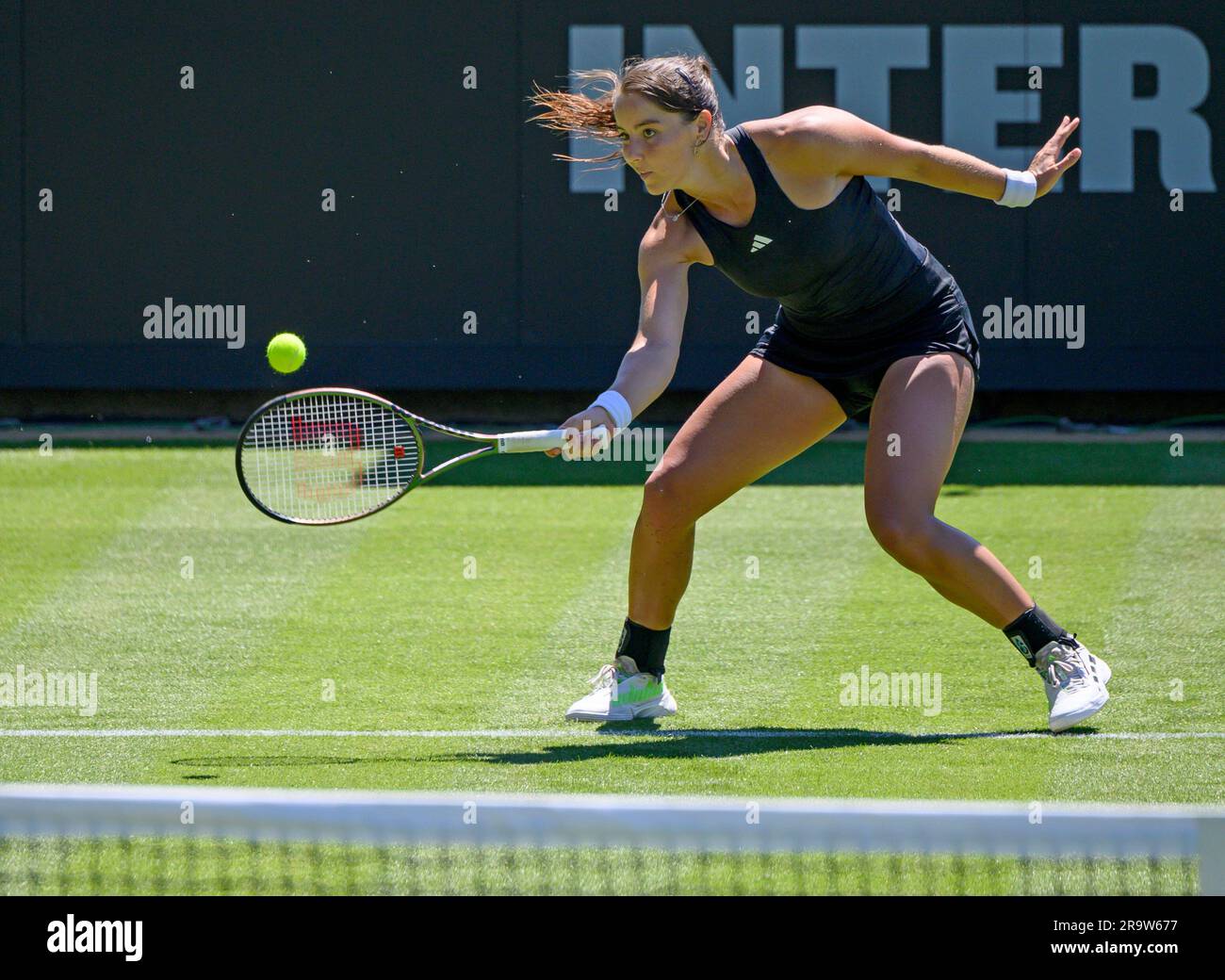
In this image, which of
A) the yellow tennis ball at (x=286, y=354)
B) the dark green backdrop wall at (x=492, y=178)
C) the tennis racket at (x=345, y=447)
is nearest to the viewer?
the tennis racket at (x=345, y=447)

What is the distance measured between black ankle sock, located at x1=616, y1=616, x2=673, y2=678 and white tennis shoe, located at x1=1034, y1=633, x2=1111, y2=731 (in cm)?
93

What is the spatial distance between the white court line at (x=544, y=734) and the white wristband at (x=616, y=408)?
816 millimetres

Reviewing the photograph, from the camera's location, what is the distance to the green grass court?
13.5ft

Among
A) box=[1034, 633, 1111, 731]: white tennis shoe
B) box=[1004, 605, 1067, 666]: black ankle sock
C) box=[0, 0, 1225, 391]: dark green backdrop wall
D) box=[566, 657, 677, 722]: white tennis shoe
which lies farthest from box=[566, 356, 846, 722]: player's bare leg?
box=[0, 0, 1225, 391]: dark green backdrop wall

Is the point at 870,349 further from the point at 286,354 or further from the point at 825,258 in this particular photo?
the point at 286,354

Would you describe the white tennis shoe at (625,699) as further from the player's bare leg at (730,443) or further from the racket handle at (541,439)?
the racket handle at (541,439)

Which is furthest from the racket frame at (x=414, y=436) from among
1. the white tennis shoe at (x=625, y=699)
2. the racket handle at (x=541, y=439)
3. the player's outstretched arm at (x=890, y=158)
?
the player's outstretched arm at (x=890, y=158)

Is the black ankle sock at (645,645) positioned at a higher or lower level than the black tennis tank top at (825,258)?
lower

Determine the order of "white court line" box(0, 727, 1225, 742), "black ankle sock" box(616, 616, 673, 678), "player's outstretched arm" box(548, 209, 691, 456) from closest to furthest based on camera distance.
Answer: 1. "player's outstretched arm" box(548, 209, 691, 456)
2. "white court line" box(0, 727, 1225, 742)
3. "black ankle sock" box(616, 616, 673, 678)

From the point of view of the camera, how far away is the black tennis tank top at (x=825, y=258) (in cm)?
413

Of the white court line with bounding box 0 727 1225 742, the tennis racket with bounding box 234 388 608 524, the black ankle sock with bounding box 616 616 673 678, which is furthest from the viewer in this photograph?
the black ankle sock with bounding box 616 616 673 678

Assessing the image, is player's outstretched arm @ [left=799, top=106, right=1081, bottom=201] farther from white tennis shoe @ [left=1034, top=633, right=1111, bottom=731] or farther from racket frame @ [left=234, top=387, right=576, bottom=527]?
white tennis shoe @ [left=1034, top=633, right=1111, bottom=731]

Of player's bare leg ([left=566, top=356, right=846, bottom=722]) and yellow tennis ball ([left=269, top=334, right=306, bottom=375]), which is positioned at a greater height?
yellow tennis ball ([left=269, top=334, right=306, bottom=375])

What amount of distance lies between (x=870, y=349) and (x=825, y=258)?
30 cm
